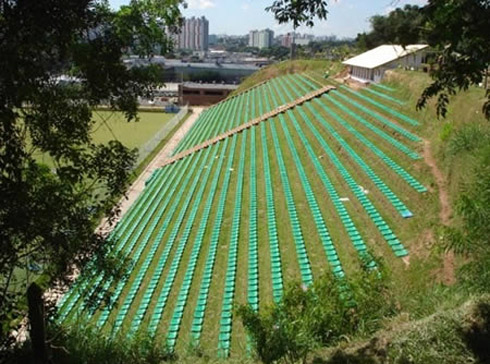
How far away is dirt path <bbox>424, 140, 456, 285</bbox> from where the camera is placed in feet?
21.9

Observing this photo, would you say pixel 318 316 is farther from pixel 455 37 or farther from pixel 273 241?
pixel 273 241

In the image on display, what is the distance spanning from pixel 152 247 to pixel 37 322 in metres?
8.04

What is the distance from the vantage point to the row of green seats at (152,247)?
8.97m

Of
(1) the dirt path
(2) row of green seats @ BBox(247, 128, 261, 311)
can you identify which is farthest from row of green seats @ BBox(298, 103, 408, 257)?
(2) row of green seats @ BBox(247, 128, 261, 311)

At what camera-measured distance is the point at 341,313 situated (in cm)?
570

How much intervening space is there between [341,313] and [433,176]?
5.14 metres

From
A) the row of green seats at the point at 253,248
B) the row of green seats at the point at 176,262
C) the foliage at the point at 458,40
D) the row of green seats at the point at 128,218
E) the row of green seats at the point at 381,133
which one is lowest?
the row of green seats at the point at 128,218

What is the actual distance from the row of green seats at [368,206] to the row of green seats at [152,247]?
14.9 ft

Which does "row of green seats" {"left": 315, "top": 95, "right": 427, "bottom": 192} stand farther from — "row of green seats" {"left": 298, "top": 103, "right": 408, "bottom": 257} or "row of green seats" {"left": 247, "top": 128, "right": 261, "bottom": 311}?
"row of green seats" {"left": 247, "top": 128, "right": 261, "bottom": 311}

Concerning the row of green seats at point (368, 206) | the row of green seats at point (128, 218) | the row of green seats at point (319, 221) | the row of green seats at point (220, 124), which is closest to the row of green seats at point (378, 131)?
the row of green seats at point (368, 206)

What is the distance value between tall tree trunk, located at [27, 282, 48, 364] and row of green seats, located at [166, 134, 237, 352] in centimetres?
218

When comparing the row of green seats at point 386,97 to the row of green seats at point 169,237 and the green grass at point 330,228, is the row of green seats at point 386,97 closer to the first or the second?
the green grass at point 330,228

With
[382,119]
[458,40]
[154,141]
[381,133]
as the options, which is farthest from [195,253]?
[154,141]

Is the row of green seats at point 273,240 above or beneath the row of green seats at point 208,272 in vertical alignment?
above
